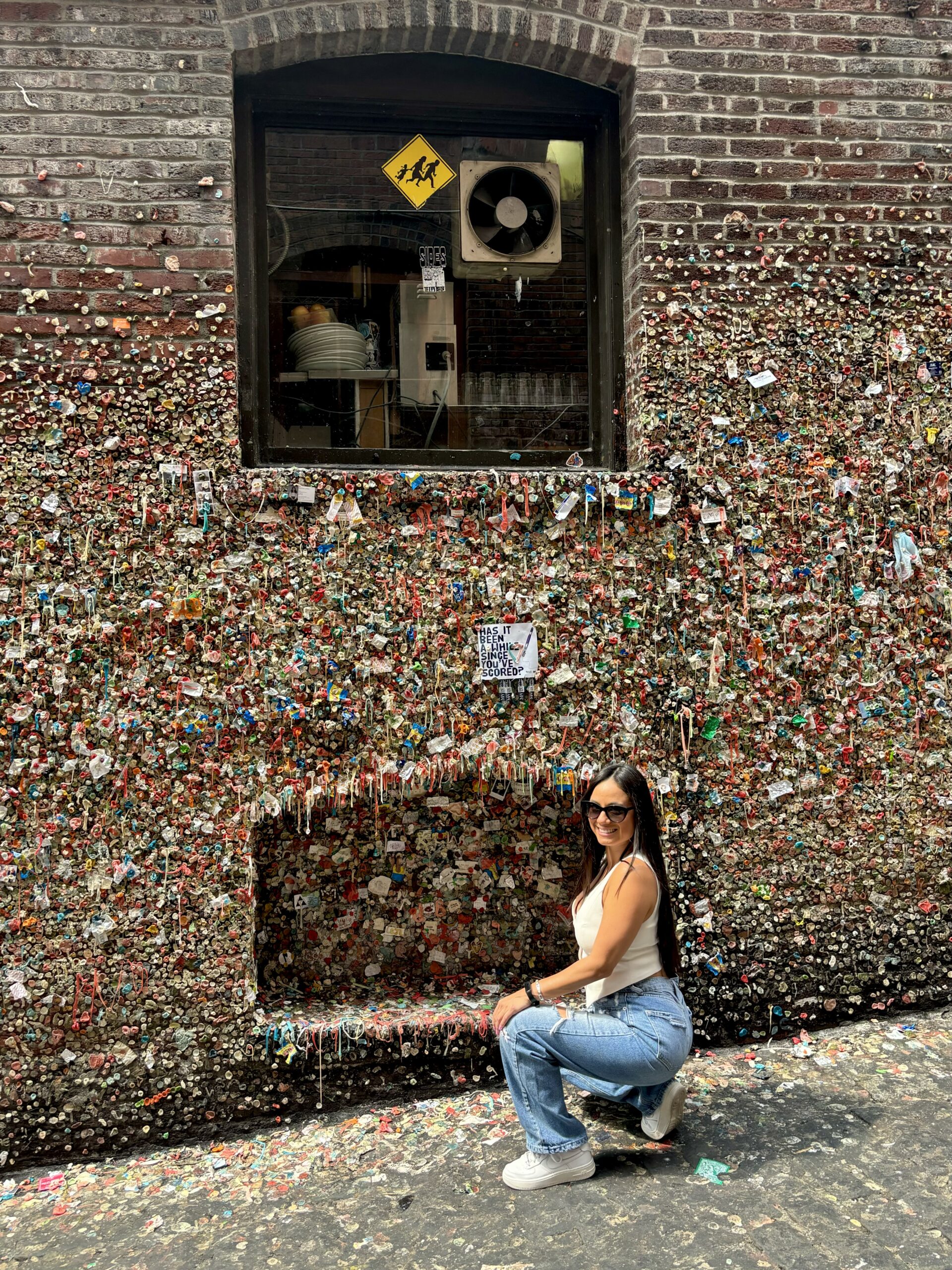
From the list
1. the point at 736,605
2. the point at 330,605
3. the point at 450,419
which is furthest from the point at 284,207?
the point at 736,605

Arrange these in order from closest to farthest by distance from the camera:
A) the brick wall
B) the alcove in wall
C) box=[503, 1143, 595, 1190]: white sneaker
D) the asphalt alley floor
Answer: the asphalt alley floor → box=[503, 1143, 595, 1190]: white sneaker → the brick wall → the alcove in wall

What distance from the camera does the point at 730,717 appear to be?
3875mm

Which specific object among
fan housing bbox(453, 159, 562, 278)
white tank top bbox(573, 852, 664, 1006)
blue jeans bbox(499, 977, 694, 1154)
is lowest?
blue jeans bbox(499, 977, 694, 1154)

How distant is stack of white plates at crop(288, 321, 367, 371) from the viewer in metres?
3.90

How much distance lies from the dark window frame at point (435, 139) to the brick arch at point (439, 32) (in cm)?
10

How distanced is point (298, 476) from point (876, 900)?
2.77 metres

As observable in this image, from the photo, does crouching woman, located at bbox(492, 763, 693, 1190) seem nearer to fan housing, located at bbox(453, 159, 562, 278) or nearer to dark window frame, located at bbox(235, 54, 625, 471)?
dark window frame, located at bbox(235, 54, 625, 471)

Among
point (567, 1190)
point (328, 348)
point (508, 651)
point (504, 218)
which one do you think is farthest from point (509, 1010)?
point (504, 218)

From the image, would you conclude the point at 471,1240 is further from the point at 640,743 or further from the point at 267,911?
the point at 640,743

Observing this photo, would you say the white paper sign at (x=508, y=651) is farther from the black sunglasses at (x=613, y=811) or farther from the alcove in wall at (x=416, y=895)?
the black sunglasses at (x=613, y=811)

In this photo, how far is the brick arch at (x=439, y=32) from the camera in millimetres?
3604

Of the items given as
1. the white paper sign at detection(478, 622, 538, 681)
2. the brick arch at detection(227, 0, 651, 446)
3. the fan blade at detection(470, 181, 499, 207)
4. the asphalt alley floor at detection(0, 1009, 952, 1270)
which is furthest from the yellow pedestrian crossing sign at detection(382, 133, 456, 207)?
the asphalt alley floor at detection(0, 1009, 952, 1270)

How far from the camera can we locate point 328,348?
3922 millimetres

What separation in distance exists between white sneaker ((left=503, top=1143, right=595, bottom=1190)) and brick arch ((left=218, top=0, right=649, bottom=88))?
383 cm
